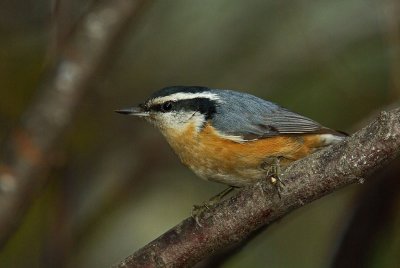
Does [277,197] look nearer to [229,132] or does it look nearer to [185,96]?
[229,132]

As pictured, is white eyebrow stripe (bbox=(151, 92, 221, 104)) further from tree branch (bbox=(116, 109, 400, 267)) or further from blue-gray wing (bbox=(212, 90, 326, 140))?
tree branch (bbox=(116, 109, 400, 267))

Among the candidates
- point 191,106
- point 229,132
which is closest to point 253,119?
point 229,132

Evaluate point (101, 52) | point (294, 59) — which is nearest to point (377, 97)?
point (294, 59)

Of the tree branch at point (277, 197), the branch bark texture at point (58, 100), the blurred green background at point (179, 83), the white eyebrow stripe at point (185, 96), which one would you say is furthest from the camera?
the blurred green background at point (179, 83)

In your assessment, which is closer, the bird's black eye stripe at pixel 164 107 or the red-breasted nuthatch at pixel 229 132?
the red-breasted nuthatch at pixel 229 132

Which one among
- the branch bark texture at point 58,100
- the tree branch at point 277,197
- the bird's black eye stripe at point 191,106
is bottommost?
the tree branch at point 277,197

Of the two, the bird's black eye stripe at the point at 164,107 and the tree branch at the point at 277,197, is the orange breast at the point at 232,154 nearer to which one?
the bird's black eye stripe at the point at 164,107

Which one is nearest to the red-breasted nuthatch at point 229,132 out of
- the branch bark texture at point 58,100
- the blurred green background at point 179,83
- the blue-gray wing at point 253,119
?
the blue-gray wing at point 253,119
